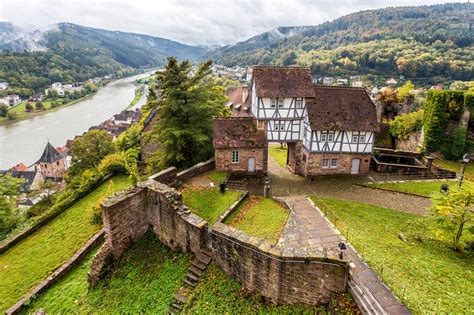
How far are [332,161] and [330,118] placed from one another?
11.7ft

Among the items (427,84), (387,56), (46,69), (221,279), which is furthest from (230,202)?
(46,69)

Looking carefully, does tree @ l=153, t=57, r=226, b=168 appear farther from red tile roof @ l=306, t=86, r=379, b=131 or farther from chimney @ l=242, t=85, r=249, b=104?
chimney @ l=242, t=85, r=249, b=104

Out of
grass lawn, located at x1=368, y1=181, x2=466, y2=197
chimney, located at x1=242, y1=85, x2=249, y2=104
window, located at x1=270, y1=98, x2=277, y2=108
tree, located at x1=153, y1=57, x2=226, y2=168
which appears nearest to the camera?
grass lawn, located at x1=368, y1=181, x2=466, y2=197

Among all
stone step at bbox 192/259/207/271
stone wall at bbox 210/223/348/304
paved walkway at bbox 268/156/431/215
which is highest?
stone wall at bbox 210/223/348/304

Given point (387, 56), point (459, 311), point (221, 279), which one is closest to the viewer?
point (459, 311)

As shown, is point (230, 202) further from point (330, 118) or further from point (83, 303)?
point (330, 118)

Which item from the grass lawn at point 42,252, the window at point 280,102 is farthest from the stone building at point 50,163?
the window at point 280,102

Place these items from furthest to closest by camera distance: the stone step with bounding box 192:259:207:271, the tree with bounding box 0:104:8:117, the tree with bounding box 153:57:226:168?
the tree with bounding box 0:104:8:117, the tree with bounding box 153:57:226:168, the stone step with bounding box 192:259:207:271

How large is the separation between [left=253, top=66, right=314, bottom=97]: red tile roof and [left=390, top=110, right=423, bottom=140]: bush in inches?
452

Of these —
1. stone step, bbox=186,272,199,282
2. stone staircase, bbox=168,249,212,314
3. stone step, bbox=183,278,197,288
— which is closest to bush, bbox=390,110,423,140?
stone staircase, bbox=168,249,212,314

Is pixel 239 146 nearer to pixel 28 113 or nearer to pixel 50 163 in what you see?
pixel 50 163

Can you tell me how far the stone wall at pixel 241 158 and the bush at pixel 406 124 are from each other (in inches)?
593

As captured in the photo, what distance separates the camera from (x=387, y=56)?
335 feet

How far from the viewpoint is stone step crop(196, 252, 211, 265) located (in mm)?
12828
